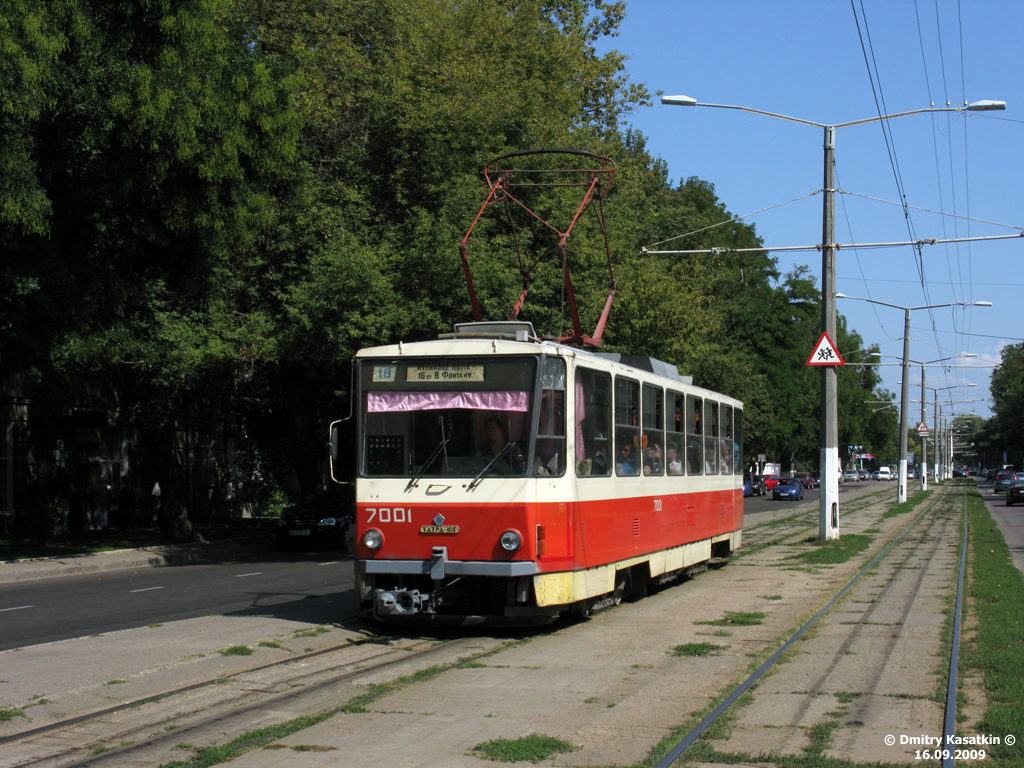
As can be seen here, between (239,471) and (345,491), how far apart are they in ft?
31.8

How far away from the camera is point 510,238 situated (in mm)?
22938

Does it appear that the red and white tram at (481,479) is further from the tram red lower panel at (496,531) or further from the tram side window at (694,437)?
the tram side window at (694,437)

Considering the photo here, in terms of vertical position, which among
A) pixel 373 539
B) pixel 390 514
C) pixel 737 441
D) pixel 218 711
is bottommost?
pixel 218 711

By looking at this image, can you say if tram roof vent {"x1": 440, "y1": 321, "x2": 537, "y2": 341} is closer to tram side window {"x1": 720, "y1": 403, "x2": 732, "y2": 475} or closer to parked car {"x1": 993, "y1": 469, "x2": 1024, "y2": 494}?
tram side window {"x1": 720, "y1": 403, "x2": 732, "y2": 475}

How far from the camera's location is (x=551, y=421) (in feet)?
36.6

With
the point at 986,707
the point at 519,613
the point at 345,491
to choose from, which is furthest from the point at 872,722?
the point at 345,491

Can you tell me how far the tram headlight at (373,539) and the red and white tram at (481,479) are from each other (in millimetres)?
14

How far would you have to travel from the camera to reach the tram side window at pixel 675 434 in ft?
50.1

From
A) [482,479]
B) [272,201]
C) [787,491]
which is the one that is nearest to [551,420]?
[482,479]

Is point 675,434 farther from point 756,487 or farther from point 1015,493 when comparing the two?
point 756,487

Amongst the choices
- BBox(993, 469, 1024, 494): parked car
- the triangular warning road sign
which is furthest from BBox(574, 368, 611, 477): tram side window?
BBox(993, 469, 1024, 494): parked car

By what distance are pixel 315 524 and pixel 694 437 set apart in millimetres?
13018

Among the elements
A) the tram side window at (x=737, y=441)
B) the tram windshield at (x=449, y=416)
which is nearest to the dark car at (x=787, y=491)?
the tram side window at (x=737, y=441)

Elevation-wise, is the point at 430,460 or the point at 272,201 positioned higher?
the point at 272,201
